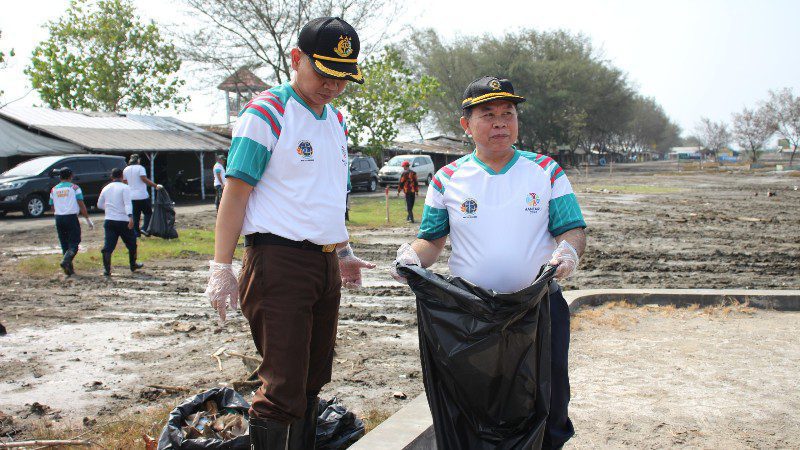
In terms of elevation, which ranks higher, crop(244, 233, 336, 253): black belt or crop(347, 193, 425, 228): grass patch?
crop(244, 233, 336, 253): black belt

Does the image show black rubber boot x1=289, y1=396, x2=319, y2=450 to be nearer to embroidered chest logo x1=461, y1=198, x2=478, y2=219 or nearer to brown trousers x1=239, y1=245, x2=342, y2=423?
brown trousers x1=239, y1=245, x2=342, y2=423

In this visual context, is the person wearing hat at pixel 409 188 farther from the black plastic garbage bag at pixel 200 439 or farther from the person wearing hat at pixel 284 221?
the person wearing hat at pixel 284 221

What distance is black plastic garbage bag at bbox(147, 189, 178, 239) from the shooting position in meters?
13.7

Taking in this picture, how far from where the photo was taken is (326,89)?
119 inches

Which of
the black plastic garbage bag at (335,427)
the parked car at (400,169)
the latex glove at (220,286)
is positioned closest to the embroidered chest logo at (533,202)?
the latex glove at (220,286)

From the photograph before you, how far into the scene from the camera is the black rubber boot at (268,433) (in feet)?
9.59

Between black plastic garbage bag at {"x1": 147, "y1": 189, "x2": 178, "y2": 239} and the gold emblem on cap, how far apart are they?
11.5 m

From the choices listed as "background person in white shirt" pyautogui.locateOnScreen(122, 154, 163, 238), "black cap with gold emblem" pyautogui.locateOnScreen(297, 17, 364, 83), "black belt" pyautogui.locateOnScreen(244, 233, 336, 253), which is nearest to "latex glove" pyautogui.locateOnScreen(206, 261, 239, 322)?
"black belt" pyautogui.locateOnScreen(244, 233, 336, 253)

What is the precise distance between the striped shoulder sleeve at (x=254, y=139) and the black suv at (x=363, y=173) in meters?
28.9

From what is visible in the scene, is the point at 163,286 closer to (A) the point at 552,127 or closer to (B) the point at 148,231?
(B) the point at 148,231

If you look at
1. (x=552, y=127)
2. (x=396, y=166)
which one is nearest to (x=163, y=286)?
(x=396, y=166)

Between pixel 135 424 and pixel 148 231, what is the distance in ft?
36.8

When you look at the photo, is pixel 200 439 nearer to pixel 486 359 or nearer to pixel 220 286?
pixel 220 286

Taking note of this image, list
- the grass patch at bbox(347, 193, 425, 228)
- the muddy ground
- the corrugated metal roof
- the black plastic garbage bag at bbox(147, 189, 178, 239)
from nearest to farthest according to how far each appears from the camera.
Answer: the muddy ground, the black plastic garbage bag at bbox(147, 189, 178, 239), the grass patch at bbox(347, 193, 425, 228), the corrugated metal roof
